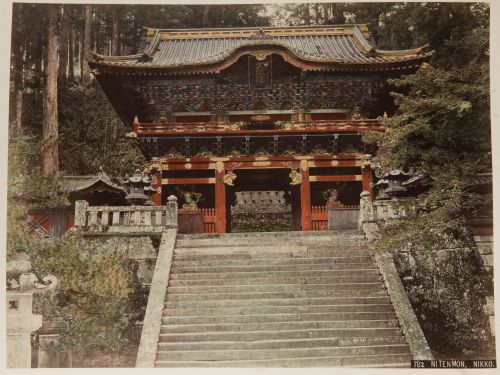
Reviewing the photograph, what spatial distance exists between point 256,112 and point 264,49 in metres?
1.25

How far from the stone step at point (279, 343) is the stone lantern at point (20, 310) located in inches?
55.6

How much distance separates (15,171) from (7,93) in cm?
84

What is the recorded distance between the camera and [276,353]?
5070 millimetres

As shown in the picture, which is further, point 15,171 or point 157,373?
point 15,171

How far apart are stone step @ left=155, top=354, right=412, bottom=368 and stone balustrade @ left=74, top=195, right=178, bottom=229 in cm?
259

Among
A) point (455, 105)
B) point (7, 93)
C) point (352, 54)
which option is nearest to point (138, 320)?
point (7, 93)

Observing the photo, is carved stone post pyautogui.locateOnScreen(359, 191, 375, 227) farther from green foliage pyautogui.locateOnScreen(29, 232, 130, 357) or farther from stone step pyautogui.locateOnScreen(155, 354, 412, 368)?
green foliage pyautogui.locateOnScreen(29, 232, 130, 357)

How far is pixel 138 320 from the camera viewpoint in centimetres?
586

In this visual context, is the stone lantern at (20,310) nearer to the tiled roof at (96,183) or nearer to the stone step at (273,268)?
the stone step at (273,268)

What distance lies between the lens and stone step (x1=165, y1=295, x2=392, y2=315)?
5.67m

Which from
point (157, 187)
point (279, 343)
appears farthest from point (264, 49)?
point (279, 343)

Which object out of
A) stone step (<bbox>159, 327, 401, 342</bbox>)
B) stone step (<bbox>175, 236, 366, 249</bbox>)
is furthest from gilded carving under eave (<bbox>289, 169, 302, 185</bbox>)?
stone step (<bbox>159, 327, 401, 342</bbox>)

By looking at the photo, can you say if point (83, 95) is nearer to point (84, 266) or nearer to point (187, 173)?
point (187, 173)

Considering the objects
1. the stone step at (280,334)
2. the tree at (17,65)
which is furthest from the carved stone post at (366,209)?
the tree at (17,65)
